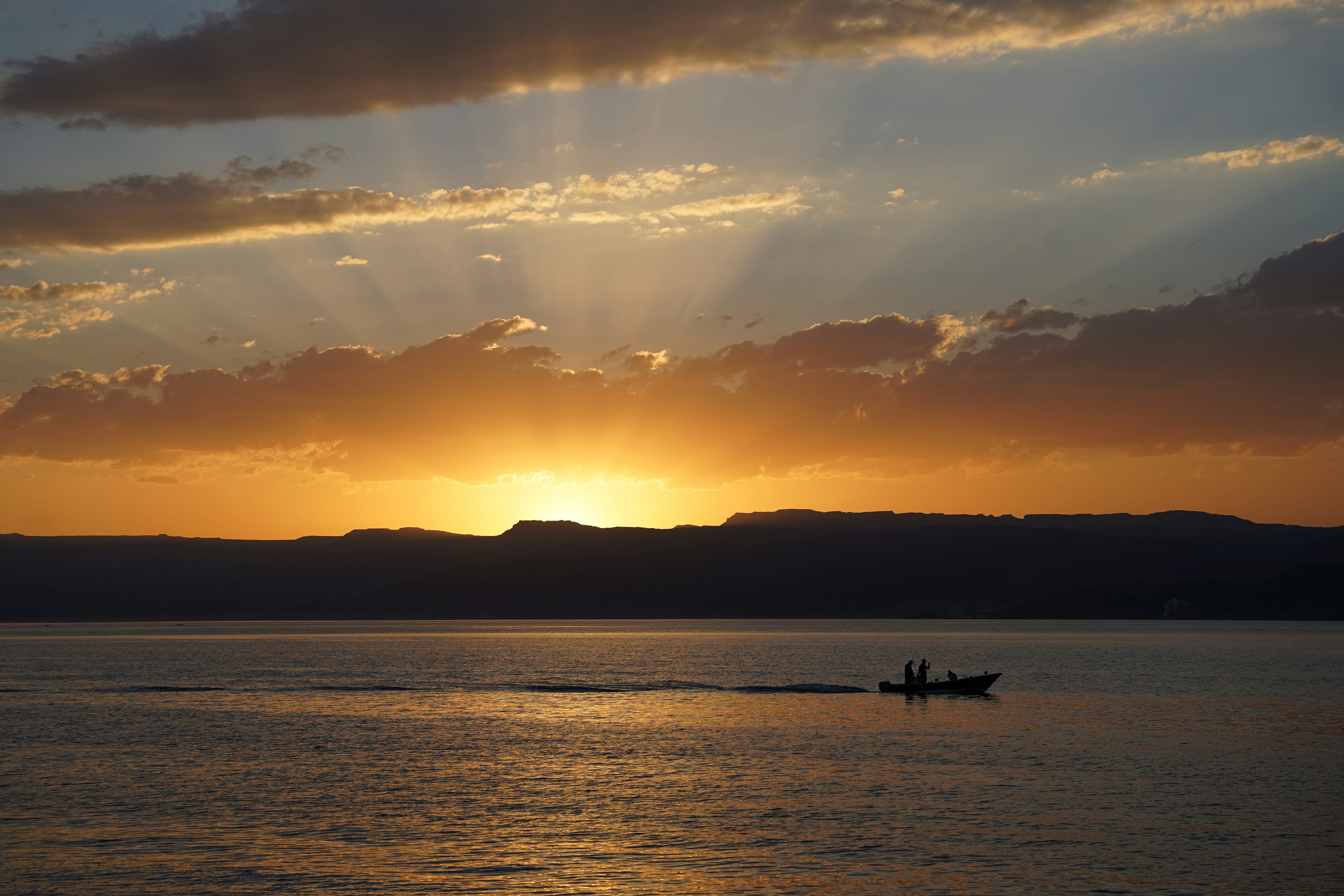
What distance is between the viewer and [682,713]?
90312 mm

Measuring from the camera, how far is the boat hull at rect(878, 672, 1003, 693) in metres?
104

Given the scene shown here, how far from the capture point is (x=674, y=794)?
52219 millimetres

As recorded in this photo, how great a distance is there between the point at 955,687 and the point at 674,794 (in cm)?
5861

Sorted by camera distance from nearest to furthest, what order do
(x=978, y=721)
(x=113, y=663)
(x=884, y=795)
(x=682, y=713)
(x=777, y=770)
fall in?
(x=884, y=795)
(x=777, y=770)
(x=978, y=721)
(x=682, y=713)
(x=113, y=663)

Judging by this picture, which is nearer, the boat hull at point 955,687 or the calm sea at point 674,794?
the calm sea at point 674,794

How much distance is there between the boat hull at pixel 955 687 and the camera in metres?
104

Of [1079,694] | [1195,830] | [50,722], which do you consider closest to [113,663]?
[50,722]

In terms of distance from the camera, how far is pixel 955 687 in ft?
342

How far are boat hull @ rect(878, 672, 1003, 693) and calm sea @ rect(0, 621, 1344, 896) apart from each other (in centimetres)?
168

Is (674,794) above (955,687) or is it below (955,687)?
below

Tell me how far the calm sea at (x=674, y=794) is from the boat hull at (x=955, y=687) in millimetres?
1677

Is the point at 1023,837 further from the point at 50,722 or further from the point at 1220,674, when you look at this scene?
the point at 1220,674

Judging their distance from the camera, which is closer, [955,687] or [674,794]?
[674,794]

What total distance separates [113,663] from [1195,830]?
6811 inches
